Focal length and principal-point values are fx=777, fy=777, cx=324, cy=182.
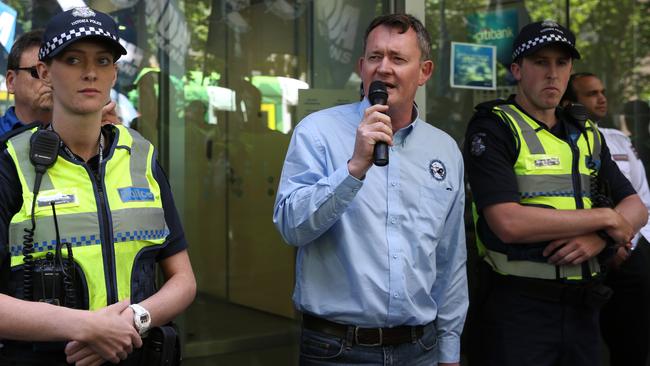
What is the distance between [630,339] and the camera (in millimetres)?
4742

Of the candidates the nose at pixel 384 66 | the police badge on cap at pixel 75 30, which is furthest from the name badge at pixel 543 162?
the police badge on cap at pixel 75 30

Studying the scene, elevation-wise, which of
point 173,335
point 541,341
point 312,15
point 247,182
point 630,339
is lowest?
point 630,339

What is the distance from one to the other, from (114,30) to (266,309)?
103 inches

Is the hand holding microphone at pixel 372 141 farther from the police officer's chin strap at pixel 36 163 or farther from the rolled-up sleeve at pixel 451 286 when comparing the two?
the police officer's chin strap at pixel 36 163

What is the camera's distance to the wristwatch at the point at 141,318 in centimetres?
217

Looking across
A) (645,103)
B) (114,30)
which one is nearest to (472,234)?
(645,103)

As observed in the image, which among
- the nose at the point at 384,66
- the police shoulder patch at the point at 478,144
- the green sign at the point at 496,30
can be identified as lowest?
the police shoulder patch at the point at 478,144

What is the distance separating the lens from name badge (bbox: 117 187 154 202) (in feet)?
7.50

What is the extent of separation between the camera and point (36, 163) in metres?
2.16

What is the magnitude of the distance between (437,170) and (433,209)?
0.16m

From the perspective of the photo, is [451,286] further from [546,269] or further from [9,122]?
[9,122]

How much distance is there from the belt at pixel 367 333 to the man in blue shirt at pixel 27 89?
55.3 inches

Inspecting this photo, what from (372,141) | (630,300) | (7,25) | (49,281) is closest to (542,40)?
(372,141)

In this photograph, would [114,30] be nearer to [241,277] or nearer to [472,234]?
[241,277]
